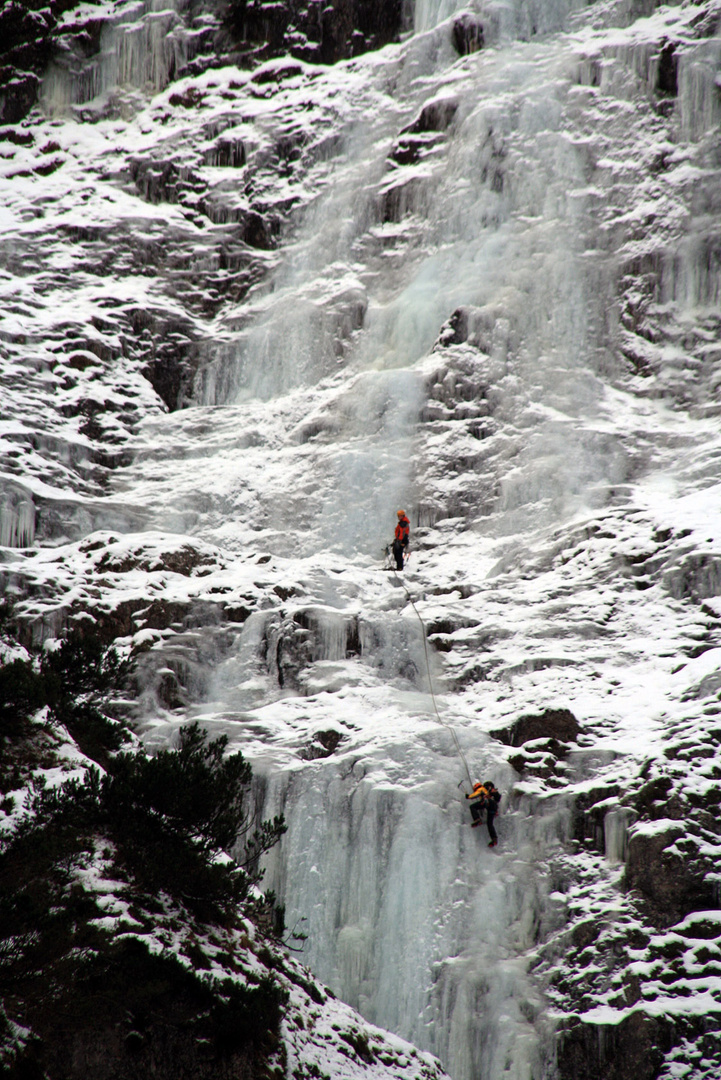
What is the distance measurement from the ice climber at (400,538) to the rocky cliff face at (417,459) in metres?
0.35

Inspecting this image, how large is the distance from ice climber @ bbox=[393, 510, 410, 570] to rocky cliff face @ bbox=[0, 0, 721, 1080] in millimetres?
355

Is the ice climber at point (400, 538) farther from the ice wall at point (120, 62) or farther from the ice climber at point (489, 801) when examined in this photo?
the ice wall at point (120, 62)

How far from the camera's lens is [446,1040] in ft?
35.2

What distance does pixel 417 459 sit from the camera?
19.8m

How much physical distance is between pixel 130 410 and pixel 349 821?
12.8 meters

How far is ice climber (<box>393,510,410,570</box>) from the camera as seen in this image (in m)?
17.2

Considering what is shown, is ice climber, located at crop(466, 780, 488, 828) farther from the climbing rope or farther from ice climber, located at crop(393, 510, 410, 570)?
ice climber, located at crop(393, 510, 410, 570)

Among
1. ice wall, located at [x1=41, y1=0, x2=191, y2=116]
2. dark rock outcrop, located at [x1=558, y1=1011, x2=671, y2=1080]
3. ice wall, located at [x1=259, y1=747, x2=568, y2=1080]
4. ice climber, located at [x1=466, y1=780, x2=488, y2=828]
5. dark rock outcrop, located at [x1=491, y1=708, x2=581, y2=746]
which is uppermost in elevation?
ice wall, located at [x1=41, y1=0, x2=191, y2=116]

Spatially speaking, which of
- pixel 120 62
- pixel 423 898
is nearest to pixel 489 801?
pixel 423 898

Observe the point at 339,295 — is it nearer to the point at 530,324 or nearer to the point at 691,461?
the point at 530,324

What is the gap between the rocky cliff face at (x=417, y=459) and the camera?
1138 cm

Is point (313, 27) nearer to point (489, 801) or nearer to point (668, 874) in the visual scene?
point (489, 801)

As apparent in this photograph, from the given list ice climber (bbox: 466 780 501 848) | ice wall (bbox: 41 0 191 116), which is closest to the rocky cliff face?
ice wall (bbox: 41 0 191 116)

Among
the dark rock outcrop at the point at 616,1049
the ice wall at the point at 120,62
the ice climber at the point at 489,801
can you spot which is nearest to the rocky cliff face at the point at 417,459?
the dark rock outcrop at the point at 616,1049
